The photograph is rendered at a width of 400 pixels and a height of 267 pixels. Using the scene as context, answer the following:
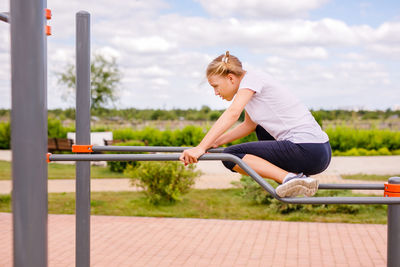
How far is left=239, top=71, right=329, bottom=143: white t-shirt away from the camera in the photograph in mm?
2994

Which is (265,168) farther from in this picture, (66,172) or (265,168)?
(66,172)

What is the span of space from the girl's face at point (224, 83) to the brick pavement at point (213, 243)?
2.36m

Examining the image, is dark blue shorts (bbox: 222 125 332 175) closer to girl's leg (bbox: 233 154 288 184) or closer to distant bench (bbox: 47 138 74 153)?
girl's leg (bbox: 233 154 288 184)

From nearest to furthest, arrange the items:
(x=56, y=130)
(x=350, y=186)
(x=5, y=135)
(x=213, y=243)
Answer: (x=350, y=186) → (x=213, y=243) → (x=56, y=130) → (x=5, y=135)

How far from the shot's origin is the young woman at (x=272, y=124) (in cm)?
292

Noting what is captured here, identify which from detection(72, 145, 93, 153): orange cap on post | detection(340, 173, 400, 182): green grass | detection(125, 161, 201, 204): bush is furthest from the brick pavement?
detection(340, 173, 400, 182): green grass

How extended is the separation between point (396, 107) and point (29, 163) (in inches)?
925

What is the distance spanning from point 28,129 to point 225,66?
123 cm

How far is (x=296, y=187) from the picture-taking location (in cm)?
272

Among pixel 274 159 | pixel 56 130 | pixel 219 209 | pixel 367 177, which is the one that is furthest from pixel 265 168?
pixel 56 130

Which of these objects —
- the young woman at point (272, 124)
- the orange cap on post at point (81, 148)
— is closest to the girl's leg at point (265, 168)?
the young woman at point (272, 124)

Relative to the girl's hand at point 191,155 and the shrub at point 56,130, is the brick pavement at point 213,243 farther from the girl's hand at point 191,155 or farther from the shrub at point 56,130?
the shrub at point 56,130

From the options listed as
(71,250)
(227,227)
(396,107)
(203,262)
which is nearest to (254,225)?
(227,227)

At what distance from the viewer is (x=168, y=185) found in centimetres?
802
